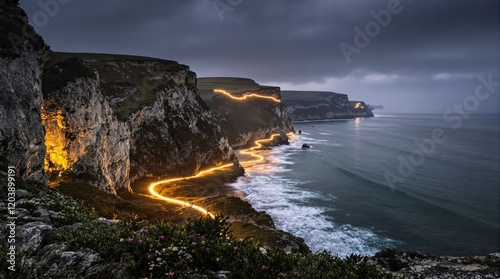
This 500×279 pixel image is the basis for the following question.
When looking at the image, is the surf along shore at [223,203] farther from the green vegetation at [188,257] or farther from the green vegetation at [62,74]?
the green vegetation at [62,74]

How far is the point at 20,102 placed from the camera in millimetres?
20375

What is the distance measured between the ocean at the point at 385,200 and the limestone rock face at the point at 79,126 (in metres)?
24.0

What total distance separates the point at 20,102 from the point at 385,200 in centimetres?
5173

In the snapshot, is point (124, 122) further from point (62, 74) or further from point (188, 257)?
point (188, 257)

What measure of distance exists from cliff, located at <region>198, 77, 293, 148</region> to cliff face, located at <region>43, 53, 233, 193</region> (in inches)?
1640

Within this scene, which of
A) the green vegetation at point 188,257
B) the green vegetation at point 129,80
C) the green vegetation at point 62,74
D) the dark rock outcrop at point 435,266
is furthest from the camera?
the green vegetation at point 129,80

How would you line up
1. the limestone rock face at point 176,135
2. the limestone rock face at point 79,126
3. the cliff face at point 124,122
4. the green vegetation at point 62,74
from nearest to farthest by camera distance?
the limestone rock face at point 79,126
the green vegetation at point 62,74
the cliff face at point 124,122
the limestone rock face at point 176,135

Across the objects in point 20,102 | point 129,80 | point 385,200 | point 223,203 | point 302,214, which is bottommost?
point 302,214

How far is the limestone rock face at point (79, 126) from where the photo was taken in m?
30.0

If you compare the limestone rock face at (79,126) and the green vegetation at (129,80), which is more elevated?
the green vegetation at (129,80)

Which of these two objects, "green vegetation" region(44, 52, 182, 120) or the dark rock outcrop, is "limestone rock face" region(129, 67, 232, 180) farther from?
the dark rock outcrop

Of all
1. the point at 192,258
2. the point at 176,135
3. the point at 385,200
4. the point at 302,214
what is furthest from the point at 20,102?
the point at 385,200

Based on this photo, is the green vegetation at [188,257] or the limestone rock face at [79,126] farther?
the limestone rock face at [79,126]

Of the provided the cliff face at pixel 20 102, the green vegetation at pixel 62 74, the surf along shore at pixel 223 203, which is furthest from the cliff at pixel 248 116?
the cliff face at pixel 20 102
